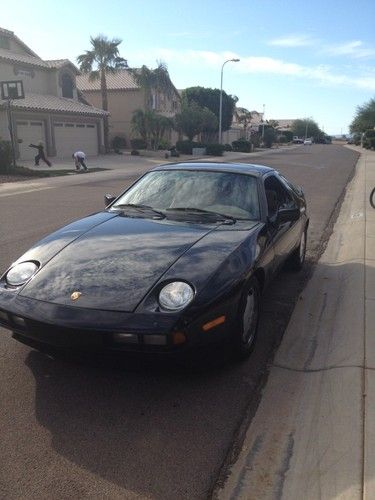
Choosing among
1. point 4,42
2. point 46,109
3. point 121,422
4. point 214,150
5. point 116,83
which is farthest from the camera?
point 116,83

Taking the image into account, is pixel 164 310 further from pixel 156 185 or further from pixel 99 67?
pixel 99 67

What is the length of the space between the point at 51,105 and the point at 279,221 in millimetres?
28596

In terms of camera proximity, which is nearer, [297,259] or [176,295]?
[176,295]

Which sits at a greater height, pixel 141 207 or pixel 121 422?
pixel 141 207

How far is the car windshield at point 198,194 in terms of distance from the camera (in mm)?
4227

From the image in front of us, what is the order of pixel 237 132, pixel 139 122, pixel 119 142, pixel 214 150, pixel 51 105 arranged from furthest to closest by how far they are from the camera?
pixel 237 132 < pixel 119 142 < pixel 214 150 < pixel 139 122 < pixel 51 105

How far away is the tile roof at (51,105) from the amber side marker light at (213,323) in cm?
2610

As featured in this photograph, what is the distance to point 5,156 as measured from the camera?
20.8 meters

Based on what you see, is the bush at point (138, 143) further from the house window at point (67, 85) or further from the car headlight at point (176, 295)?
the car headlight at point (176, 295)

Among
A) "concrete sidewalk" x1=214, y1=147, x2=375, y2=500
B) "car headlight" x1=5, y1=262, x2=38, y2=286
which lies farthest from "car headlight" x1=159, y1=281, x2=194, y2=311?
"car headlight" x1=5, y1=262, x2=38, y2=286

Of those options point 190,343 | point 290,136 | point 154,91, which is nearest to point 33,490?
point 190,343

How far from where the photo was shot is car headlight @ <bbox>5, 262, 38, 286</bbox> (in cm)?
324

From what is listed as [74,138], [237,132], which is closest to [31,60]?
[74,138]

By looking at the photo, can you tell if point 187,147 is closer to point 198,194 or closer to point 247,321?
point 198,194
